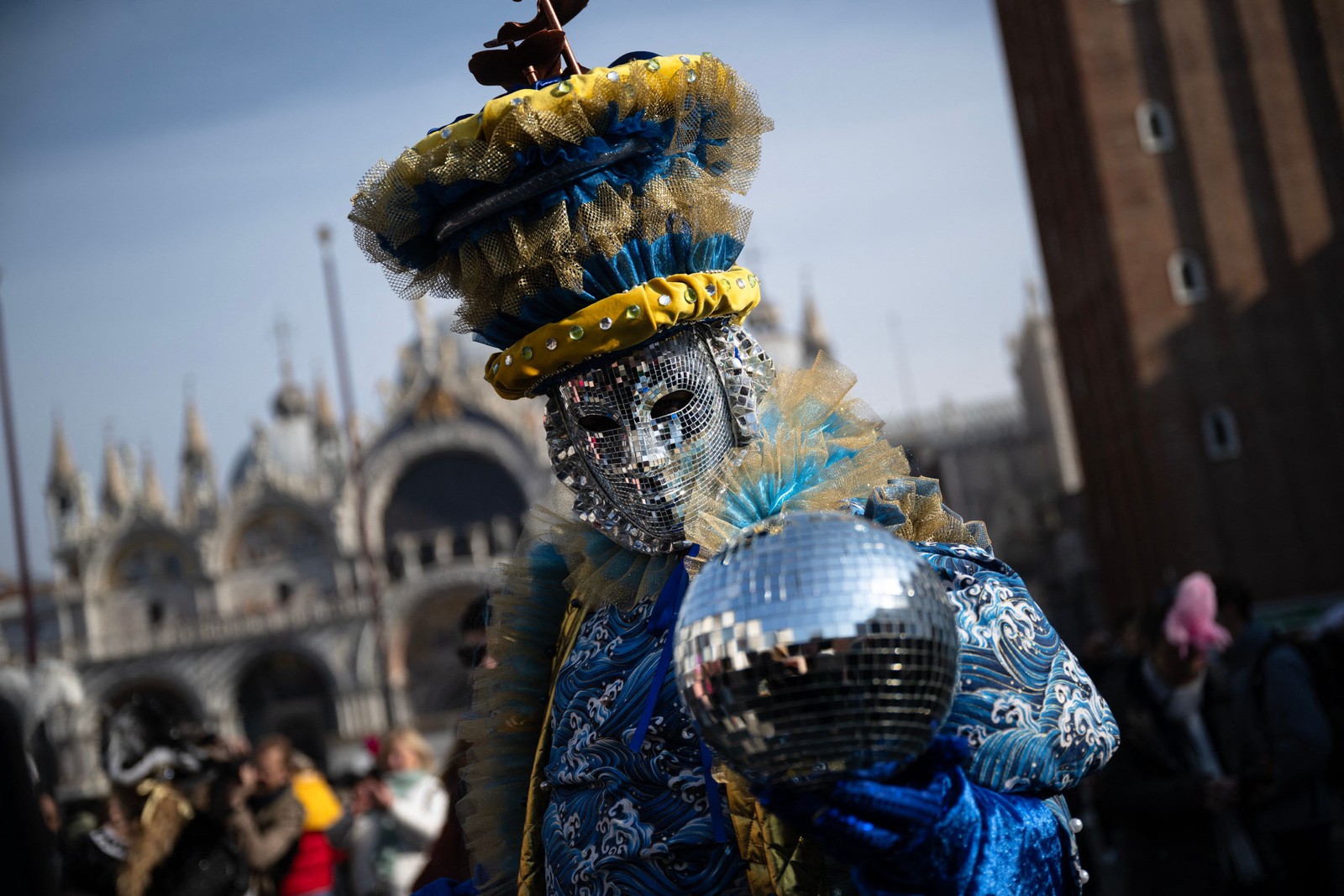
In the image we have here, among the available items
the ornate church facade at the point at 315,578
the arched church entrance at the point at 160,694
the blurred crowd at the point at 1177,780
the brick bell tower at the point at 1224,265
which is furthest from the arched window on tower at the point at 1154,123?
the arched church entrance at the point at 160,694

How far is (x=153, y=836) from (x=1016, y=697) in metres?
3.63

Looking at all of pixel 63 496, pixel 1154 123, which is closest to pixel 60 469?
pixel 63 496

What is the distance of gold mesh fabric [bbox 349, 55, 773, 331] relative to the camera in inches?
72.7

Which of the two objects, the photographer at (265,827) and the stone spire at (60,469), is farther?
the stone spire at (60,469)

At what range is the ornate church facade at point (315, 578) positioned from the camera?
107 feet

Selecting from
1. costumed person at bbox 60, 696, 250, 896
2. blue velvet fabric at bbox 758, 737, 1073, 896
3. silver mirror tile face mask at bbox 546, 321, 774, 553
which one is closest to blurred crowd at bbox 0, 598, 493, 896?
costumed person at bbox 60, 696, 250, 896

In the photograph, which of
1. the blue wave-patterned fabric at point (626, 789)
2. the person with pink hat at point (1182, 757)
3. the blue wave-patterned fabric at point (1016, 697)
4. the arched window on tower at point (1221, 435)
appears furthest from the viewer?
the arched window on tower at point (1221, 435)

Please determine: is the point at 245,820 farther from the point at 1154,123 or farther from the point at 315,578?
the point at 315,578

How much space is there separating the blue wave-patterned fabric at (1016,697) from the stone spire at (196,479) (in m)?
35.3

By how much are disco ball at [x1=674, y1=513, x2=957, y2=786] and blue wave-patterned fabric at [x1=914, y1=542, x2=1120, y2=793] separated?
29 centimetres

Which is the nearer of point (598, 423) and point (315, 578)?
point (598, 423)

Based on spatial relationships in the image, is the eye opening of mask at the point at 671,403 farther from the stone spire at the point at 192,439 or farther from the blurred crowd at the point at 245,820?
the stone spire at the point at 192,439

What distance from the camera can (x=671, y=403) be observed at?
6.36 feet

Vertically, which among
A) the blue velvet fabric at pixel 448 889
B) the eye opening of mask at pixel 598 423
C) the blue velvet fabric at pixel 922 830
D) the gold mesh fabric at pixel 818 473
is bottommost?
the blue velvet fabric at pixel 448 889
